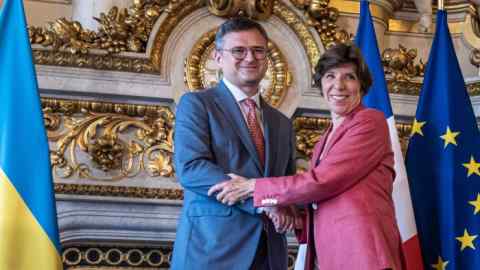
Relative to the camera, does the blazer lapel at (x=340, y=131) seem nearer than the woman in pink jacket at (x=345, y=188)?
No

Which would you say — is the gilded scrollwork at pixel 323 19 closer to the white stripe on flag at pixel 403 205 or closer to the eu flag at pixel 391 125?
Result: the eu flag at pixel 391 125

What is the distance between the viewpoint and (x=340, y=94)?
96.3 inches

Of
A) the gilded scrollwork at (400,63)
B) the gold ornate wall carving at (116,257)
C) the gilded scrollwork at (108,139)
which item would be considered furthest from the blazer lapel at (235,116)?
the gilded scrollwork at (400,63)

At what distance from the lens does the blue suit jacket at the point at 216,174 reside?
242 cm

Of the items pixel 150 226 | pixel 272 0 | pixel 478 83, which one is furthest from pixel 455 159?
pixel 150 226

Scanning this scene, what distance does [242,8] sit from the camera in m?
3.43

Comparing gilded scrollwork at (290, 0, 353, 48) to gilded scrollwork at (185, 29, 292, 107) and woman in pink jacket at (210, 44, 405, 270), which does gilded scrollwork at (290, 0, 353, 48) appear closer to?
gilded scrollwork at (185, 29, 292, 107)

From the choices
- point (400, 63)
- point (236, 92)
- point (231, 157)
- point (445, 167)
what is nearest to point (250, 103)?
point (236, 92)

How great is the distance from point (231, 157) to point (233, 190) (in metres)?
0.14

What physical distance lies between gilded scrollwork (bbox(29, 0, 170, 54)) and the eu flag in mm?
706

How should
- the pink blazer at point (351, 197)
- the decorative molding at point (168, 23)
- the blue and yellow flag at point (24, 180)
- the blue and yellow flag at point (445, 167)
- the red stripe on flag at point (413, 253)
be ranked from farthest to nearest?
the decorative molding at point (168, 23) < the blue and yellow flag at point (445, 167) < the red stripe on flag at point (413, 253) < the blue and yellow flag at point (24, 180) < the pink blazer at point (351, 197)

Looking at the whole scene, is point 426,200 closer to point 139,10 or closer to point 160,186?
point 160,186

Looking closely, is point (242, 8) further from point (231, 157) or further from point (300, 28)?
point (231, 157)

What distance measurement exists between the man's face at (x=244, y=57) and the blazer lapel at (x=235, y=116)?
0.05 metres
